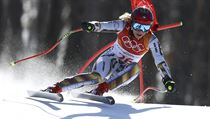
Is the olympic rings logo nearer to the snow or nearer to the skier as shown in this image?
the skier

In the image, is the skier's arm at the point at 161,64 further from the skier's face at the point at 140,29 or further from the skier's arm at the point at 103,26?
the skier's arm at the point at 103,26

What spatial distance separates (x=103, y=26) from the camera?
6508 mm

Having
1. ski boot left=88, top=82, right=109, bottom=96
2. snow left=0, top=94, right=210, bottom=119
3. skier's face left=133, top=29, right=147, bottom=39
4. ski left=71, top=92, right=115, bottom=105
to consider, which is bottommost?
snow left=0, top=94, right=210, bottom=119

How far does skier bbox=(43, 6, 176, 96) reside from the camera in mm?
6355

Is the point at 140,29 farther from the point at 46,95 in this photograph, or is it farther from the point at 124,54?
the point at 46,95

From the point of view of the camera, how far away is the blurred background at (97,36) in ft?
53.0

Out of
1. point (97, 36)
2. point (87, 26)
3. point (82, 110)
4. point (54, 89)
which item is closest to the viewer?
point (82, 110)

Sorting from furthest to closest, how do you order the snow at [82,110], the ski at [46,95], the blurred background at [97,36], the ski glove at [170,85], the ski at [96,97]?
the blurred background at [97,36] → the ski glove at [170,85] → the ski at [96,97] → the ski at [46,95] → the snow at [82,110]

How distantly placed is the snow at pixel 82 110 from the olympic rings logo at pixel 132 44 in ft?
2.32

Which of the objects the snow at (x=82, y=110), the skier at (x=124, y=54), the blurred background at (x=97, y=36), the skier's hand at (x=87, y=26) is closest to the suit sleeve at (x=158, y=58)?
the skier at (x=124, y=54)

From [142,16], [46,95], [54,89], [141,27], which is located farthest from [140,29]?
[46,95]

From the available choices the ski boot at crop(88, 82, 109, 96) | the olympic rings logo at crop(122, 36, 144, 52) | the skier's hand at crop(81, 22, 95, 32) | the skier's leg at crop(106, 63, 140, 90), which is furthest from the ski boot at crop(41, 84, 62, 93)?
the olympic rings logo at crop(122, 36, 144, 52)

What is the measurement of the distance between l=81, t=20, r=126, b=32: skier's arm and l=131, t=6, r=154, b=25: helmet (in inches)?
8.3

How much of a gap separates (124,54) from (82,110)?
145cm
